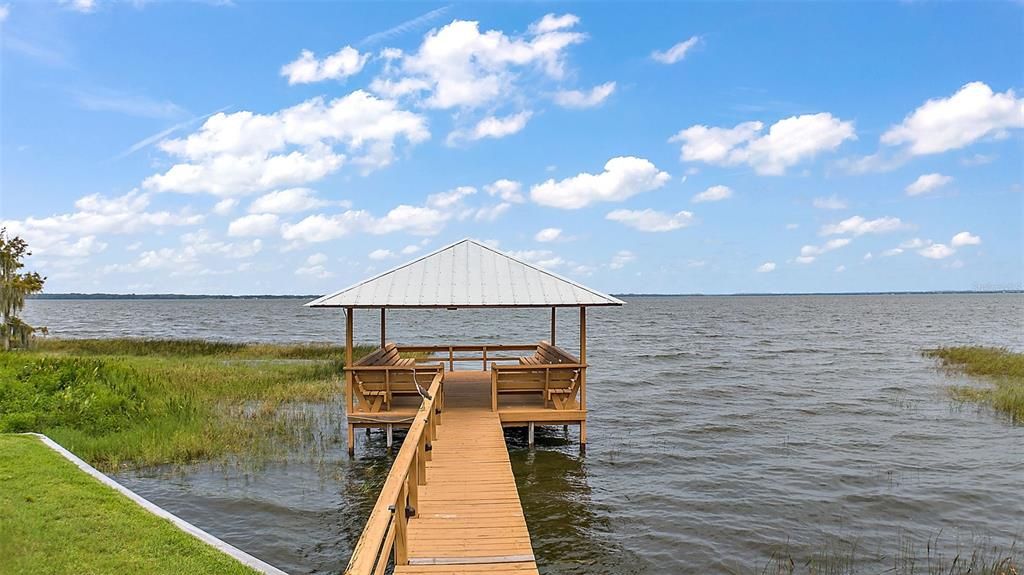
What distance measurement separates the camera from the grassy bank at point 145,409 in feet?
41.3

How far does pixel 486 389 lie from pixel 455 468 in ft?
19.7

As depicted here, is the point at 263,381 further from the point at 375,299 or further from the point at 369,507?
the point at 369,507

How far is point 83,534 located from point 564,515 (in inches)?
245

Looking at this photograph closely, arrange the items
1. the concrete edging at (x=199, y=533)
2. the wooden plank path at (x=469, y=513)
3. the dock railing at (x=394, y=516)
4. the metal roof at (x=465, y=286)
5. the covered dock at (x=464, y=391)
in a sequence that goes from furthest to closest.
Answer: the metal roof at (x=465, y=286) < the covered dock at (x=464, y=391) < the concrete edging at (x=199, y=533) < the wooden plank path at (x=469, y=513) < the dock railing at (x=394, y=516)

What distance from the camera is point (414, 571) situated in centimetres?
609

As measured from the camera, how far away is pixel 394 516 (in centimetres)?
546

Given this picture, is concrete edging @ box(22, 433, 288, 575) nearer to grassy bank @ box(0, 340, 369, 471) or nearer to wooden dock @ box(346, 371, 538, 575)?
wooden dock @ box(346, 371, 538, 575)

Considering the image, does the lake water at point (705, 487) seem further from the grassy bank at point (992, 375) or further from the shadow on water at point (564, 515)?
the grassy bank at point (992, 375)

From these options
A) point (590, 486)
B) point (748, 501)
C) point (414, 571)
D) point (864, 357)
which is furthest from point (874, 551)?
point (864, 357)

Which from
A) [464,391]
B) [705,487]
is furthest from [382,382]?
[705,487]

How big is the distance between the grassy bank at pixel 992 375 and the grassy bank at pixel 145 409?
19071mm

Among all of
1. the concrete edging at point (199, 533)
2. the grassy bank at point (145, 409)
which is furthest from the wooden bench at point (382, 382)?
the concrete edging at point (199, 533)

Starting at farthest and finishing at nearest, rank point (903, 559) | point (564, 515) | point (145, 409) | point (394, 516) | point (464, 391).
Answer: point (464, 391) < point (145, 409) < point (564, 515) < point (903, 559) < point (394, 516)

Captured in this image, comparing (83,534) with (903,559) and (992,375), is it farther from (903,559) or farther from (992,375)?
(992,375)
